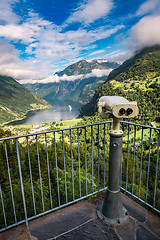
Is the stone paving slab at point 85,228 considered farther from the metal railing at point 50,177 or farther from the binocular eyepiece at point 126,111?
the binocular eyepiece at point 126,111

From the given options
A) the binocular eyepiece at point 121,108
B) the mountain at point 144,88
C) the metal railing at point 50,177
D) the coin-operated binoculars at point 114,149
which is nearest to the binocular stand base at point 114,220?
the coin-operated binoculars at point 114,149

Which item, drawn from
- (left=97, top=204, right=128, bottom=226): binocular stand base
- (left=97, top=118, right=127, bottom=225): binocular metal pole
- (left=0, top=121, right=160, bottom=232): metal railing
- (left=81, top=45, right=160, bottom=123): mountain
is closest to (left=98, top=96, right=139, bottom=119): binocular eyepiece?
(left=97, top=118, right=127, bottom=225): binocular metal pole

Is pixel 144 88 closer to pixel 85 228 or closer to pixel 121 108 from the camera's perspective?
pixel 121 108

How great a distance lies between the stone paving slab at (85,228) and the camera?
1.93 meters

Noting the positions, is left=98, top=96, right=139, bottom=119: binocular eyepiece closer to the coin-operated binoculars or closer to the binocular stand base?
the coin-operated binoculars

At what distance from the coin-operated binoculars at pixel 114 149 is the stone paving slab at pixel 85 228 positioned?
0.11 meters

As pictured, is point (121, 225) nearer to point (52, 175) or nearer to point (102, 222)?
point (102, 222)

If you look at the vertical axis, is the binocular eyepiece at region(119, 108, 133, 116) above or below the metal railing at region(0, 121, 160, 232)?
above

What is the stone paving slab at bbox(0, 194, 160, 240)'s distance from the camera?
1930 millimetres

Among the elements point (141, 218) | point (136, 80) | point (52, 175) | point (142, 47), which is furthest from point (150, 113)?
point (142, 47)

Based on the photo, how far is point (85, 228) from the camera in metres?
2.06

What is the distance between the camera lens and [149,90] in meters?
88.2

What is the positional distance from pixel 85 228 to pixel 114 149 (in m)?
1.15

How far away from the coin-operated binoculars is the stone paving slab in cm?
11
